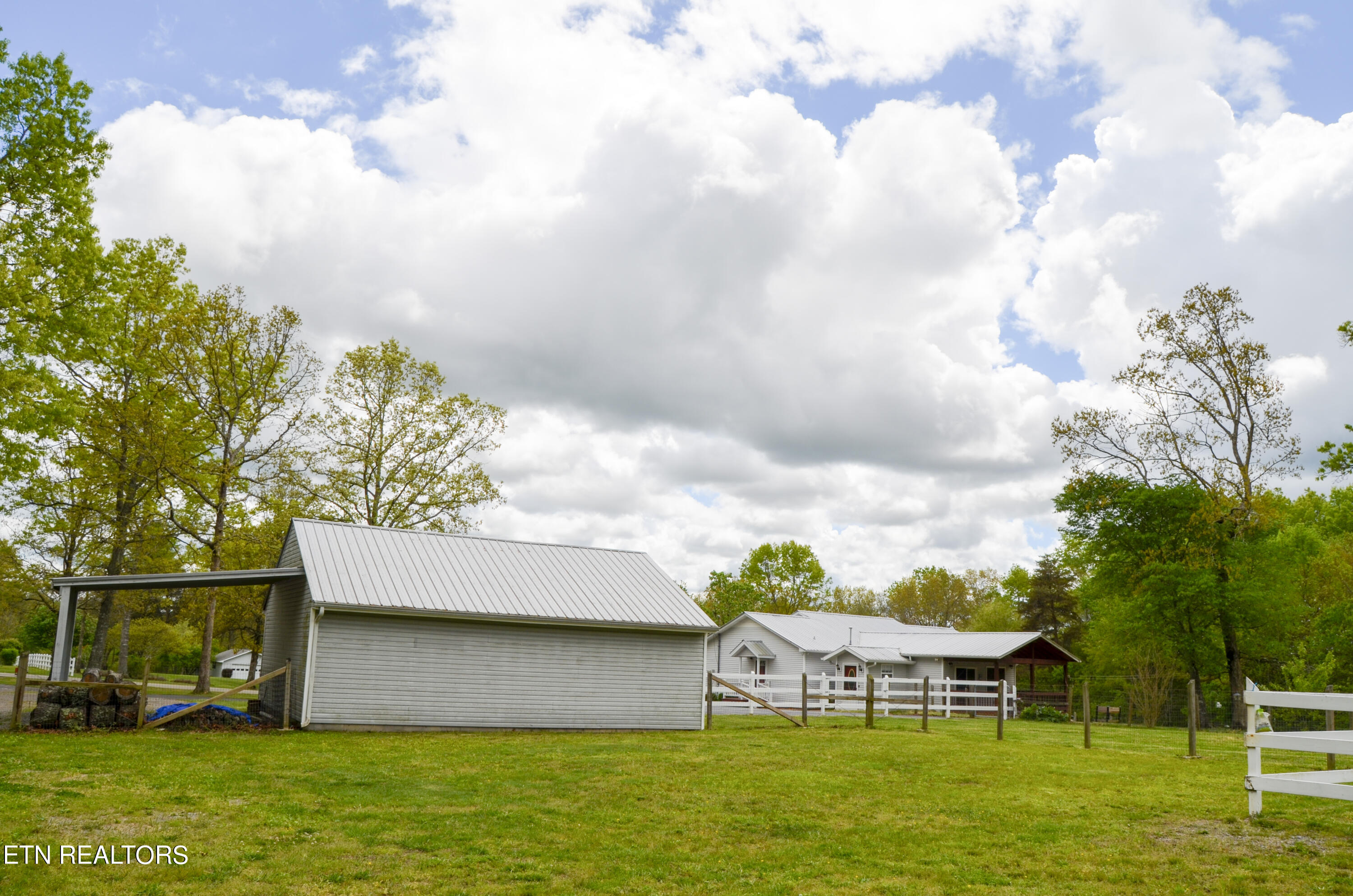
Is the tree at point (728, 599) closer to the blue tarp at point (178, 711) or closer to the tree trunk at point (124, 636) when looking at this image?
the tree trunk at point (124, 636)

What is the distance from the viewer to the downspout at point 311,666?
62.0 feet

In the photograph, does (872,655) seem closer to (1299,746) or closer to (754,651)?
(754,651)

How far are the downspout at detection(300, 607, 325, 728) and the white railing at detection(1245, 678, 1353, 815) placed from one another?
629 inches

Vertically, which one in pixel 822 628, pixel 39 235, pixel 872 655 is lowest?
pixel 872 655

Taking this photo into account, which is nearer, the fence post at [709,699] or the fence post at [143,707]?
the fence post at [143,707]

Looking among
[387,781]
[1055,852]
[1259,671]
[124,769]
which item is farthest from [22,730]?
[1259,671]

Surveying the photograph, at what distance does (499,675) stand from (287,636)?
605 centimetres

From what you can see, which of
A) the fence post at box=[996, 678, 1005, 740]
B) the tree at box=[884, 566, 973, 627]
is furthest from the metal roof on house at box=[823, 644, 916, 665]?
the tree at box=[884, 566, 973, 627]

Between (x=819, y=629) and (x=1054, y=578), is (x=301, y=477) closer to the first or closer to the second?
(x=819, y=629)

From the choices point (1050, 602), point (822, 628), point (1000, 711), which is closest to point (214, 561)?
point (1000, 711)

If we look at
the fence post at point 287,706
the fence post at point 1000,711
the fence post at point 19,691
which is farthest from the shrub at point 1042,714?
the fence post at point 19,691

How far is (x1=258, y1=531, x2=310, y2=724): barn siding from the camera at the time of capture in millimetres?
20453

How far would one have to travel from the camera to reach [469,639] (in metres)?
20.7

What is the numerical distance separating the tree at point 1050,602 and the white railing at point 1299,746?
50.0 meters
